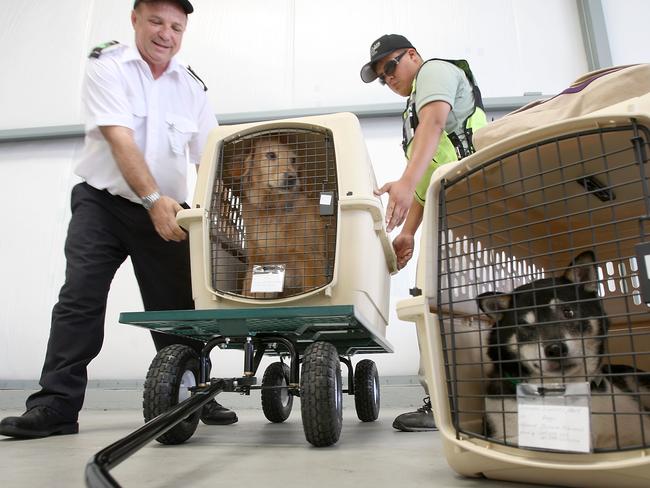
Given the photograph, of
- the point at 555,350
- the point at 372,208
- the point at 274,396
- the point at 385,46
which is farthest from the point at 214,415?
the point at 385,46

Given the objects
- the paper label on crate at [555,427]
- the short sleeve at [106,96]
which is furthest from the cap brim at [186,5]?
the paper label on crate at [555,427]

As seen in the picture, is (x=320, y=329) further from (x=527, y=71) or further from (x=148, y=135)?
(x=527, y=71)

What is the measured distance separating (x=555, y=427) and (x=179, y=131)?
169cm

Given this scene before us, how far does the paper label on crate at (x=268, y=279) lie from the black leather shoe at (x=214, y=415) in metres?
0.77

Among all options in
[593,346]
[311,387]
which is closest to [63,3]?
[311,387]

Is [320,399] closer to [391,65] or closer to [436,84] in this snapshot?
[436,84]

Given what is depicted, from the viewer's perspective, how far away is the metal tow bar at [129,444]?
0.71 meters

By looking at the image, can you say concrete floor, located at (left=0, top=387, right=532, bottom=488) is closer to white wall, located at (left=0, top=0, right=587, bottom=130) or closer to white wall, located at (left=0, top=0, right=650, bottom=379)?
white wall, located at (left=0, top=0, right=650, bottom=379)

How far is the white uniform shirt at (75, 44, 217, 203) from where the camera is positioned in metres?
1.81

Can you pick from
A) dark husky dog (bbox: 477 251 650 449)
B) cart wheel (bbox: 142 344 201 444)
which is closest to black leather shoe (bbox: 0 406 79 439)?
cart wheel (bbox: 142 344 201 444)

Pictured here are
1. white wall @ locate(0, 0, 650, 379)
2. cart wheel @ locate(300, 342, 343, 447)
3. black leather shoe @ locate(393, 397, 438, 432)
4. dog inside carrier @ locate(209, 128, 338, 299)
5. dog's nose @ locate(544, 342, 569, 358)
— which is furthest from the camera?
white wall @ locate(0, 0, 650, 379)

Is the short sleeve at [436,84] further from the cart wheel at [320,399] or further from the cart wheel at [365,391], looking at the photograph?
the cart wheel at [365,391]

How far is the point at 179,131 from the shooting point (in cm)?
201

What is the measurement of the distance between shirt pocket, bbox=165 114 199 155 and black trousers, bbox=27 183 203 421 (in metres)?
0.29
